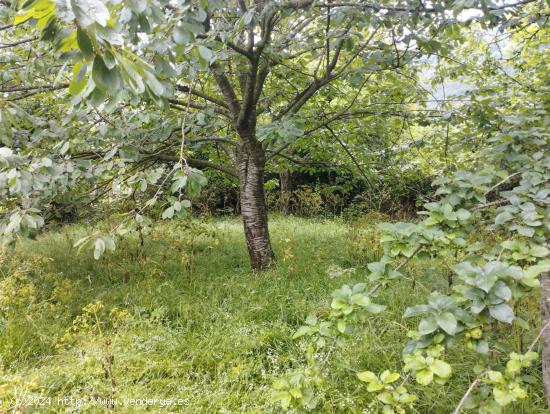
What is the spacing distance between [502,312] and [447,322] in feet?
0.47

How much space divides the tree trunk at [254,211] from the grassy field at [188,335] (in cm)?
20

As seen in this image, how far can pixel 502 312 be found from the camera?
96 cm

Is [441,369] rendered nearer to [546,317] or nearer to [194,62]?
[546,317]

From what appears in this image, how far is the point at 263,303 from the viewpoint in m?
3.08

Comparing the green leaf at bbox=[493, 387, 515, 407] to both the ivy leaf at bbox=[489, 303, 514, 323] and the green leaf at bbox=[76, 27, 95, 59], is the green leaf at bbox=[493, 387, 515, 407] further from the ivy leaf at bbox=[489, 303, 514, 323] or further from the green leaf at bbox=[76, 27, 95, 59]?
the green leaf at bbox=[76, 27, 95, 59]

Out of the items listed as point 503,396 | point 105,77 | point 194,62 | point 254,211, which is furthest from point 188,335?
point 105,77

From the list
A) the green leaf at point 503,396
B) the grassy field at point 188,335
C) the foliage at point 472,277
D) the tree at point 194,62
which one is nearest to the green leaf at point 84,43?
the tree at point 194,62

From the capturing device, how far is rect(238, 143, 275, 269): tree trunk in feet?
12.7

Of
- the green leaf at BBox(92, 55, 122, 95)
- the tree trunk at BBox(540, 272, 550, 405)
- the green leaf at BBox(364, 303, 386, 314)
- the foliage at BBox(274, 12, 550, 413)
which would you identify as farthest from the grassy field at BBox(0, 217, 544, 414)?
the green leaf at BBox(92, 55, 122, 95)

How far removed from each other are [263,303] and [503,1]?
109 inches

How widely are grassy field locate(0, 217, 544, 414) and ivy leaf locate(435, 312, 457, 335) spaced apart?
2.59ft

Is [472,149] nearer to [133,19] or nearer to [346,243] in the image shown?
[346,243]

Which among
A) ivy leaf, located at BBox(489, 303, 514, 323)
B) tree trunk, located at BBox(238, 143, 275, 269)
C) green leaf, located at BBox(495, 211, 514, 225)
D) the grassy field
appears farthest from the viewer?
tree trunk, located at BBox(238, 143, 275, 269)

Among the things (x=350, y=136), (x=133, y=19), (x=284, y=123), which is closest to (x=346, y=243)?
(x=350, y=136)
